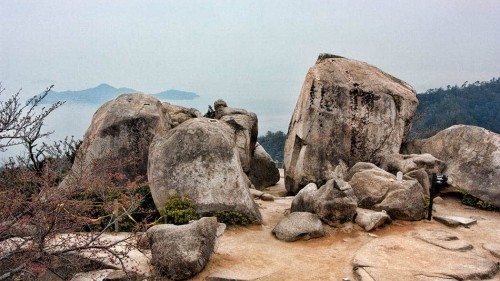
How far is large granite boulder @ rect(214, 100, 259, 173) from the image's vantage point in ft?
62.4

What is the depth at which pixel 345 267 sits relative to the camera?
9.43 meters

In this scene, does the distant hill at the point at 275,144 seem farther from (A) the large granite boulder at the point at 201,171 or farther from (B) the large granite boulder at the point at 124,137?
(A) the large granite boulder at the point at 201,171

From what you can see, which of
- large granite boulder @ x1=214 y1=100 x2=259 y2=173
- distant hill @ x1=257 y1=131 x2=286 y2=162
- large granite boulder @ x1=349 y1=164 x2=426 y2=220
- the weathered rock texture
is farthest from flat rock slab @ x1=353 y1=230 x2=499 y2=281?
distant hill @ x1=257 y1=131 x2=286 y2=162

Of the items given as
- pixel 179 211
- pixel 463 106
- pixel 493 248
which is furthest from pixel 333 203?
pixel 463 106

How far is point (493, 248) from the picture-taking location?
1033cm

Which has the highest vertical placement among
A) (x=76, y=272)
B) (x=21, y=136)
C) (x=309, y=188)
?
(x=21, y=136)

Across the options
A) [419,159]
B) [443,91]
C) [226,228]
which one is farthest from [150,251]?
[443,91]

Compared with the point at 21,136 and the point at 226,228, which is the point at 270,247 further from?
the point at 21,136

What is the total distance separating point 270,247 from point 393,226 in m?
3.65

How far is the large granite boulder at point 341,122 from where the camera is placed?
1633 cm

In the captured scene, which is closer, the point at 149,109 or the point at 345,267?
the point at 345,267

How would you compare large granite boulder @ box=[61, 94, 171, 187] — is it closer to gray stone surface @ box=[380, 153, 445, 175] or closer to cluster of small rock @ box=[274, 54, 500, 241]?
cluster of small rock @ box=[274, 54, 500, 241]

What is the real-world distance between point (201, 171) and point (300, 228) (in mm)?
3149

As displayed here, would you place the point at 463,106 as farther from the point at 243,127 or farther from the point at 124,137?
the point at 124,137
